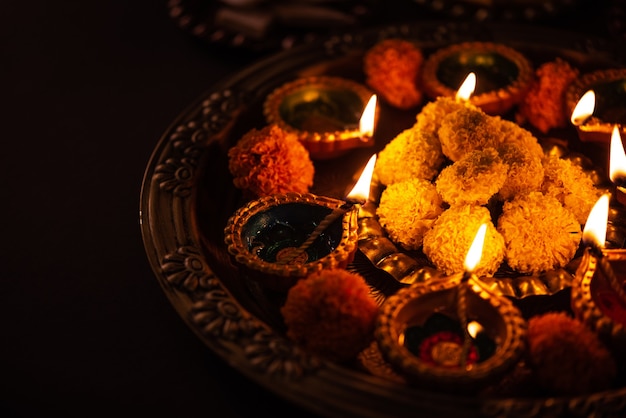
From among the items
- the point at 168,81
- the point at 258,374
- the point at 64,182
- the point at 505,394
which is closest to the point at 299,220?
the point at 258,374

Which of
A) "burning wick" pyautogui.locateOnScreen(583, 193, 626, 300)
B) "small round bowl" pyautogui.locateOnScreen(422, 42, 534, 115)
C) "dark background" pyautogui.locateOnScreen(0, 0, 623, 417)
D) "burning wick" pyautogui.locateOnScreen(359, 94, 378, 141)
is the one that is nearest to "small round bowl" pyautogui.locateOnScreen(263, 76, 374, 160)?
"burning wick" pyautogui.locateOnScreen(359, 94, 378, 141)

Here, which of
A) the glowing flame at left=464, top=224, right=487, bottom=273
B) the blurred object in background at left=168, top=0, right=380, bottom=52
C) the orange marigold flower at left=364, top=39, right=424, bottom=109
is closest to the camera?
the glowing flame at left=464, top=224, right=487, bottom=273

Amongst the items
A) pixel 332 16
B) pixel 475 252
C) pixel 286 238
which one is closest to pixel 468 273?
pixel 475 252

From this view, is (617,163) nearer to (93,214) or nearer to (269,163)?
(269,163)

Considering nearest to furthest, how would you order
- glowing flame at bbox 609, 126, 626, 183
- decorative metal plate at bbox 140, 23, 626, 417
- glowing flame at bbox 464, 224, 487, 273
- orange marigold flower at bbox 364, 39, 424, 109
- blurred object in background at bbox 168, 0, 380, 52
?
decorative metal plate at bbox 140, 23, 626, 417 → glowing flame at bbox 464, 224, 487, 273 → glowing flame at bbox 609, 126, 626, 183 → orange marigold flower at bbox 364, 39, 424, 109 → blurred object in background at bbox 168, 0, 380, 52

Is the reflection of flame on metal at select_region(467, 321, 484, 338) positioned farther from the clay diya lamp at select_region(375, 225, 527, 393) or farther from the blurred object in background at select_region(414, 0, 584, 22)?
the blurred object in background at select_region(414, 0, 584, 22)

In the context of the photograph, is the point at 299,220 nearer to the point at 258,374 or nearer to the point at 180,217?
the point at 180,217
